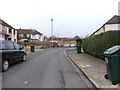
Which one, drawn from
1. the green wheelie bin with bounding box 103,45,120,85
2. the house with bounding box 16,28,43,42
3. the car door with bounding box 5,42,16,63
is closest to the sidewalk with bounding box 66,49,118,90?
the green wheelie bin with bounding box 103,45,120,85

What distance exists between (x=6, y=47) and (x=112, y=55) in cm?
625

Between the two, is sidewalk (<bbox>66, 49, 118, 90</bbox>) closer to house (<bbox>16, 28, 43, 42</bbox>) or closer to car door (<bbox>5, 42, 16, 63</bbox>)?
car door (<bbox>5, 42, 16, 63</bbox>)

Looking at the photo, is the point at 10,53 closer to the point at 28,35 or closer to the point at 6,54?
the point at 6,54

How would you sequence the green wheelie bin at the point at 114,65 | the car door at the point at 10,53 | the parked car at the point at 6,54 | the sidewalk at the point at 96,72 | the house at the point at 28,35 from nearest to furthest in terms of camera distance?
the green wheelie bin at the point at 114,65
the sidewalk at the point at 96,72
the parked car at the point at 6,54
the car door at the point at 10,53
the house at the point at 28,35

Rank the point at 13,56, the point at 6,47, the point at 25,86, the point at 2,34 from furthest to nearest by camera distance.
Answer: the point at 2,34 → the point at 13,56 → the point at 6,47 → the point at 25,86

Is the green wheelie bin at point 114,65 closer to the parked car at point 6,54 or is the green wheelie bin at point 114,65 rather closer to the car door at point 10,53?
the parked car at point 6,54

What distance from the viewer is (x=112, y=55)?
4.64m

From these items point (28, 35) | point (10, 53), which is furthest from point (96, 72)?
point (28, 35)

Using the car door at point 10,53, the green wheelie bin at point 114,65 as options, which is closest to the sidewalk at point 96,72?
the green wheelie bin at point 114,65

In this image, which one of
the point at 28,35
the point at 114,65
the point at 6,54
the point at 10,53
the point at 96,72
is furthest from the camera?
the point at 28,35

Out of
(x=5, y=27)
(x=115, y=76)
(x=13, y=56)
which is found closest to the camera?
(x=115, y=76)

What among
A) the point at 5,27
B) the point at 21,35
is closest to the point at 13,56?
the point at 5,27

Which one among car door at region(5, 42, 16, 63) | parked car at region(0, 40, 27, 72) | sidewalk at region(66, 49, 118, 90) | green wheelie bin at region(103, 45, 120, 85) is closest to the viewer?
green wheelie bin at region(103, 45, 120, 85)

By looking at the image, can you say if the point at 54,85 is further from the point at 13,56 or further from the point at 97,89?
the point at 13,56
